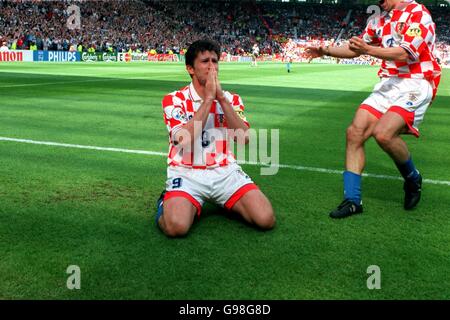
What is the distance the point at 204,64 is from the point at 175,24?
60308 millimetres

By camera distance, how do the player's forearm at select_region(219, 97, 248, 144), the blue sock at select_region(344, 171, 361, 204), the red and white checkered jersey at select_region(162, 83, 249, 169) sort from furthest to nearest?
1. the blue sock at select_region(344, 171, 361, 204)
2. the red and white checkered jersey at select_region(162, 83, 249, 169)
3. the player's forearm at select_region(219, 97, 248, 144)

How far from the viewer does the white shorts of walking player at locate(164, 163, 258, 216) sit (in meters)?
4.32

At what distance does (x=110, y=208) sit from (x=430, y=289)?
282cm

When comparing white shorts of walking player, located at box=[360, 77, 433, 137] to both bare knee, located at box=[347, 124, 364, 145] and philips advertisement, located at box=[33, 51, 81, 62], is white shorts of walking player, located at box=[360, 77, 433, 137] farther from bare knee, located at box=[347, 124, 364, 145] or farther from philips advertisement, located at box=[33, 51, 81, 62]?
philips advertisement, located at box=[33, 51, 81, 62]

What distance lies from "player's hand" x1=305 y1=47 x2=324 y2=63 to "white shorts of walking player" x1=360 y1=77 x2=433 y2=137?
77 cm

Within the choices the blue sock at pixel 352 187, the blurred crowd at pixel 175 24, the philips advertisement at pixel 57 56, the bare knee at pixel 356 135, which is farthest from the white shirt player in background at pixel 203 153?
the blurred crowd at pixel 175 24

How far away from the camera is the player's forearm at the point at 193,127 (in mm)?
4055

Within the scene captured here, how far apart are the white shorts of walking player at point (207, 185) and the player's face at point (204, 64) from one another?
781 millimetres

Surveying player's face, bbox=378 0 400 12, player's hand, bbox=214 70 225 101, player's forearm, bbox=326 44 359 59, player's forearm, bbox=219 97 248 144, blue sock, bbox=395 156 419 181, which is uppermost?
player's face, bbox=378 0 400 12

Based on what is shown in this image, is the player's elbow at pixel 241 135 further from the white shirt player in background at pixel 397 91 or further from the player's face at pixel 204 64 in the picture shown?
the white shirt player in background at pixel 397 91

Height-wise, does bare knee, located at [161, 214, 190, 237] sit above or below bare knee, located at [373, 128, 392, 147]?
below

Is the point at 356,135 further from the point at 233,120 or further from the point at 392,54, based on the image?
the point at 233,120

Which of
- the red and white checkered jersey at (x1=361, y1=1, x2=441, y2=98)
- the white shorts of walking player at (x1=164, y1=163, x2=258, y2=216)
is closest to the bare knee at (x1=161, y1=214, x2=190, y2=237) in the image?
the white shorts of walking player at (x1=164, y1=163, x2=258, y2=216)

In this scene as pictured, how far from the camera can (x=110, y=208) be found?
473 cm
